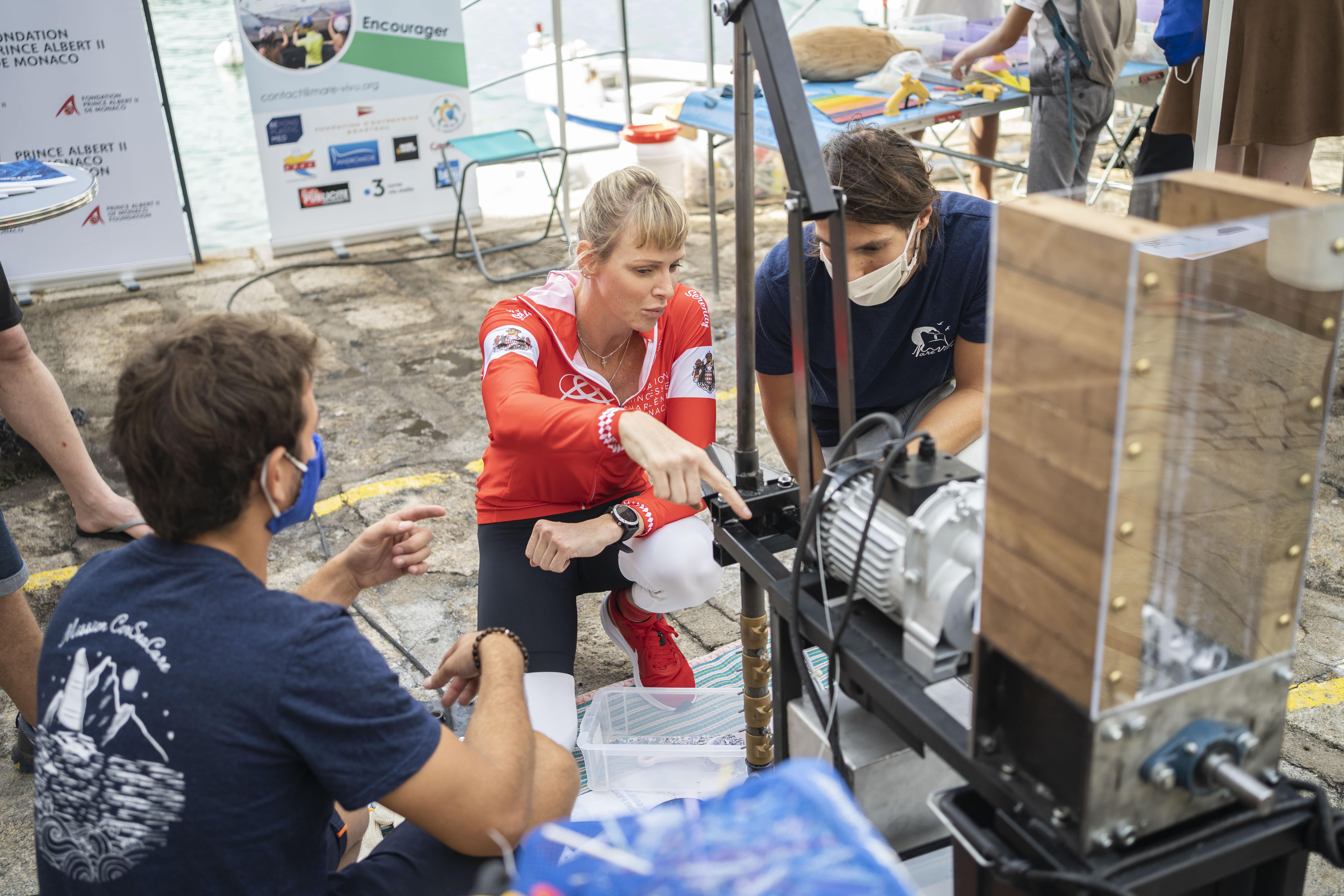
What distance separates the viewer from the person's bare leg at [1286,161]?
356 centimetres

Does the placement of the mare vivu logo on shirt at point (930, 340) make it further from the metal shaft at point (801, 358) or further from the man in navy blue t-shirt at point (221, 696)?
the man in navy blue t-shirt at point (221, 696)

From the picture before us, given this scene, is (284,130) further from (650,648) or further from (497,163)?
(650,648)

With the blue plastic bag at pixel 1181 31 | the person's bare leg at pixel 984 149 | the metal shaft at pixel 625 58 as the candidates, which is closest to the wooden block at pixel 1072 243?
the blue plastic bag at pixel 1181 31

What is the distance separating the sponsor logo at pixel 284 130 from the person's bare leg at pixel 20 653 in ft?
12.2

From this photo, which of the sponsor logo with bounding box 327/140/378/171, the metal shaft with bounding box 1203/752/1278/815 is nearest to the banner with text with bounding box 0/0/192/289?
the sponsor logo with bounding box 327/140/378/171

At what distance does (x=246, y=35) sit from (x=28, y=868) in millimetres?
4261

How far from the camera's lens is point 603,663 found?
107 inches

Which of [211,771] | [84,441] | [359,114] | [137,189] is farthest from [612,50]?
[211,771]

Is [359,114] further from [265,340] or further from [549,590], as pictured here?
[265,340]

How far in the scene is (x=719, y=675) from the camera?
258 centimetres

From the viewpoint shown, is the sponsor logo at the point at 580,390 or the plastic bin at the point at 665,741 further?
the sponsor logo at the point at 580,390

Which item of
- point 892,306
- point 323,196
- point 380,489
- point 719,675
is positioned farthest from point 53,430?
point 323,196

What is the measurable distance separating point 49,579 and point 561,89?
3305mm

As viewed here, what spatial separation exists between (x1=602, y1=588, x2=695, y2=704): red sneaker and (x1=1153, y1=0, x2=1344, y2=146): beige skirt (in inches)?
91.4
